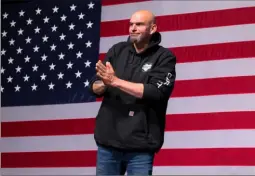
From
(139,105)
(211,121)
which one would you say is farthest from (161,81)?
(211,121)

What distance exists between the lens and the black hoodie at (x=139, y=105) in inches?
82.0

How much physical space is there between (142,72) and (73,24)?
66.9 inches

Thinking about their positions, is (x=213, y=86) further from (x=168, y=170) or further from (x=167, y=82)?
(x=167, y=82)

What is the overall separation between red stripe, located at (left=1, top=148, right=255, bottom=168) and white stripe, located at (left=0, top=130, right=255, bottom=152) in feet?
0.10

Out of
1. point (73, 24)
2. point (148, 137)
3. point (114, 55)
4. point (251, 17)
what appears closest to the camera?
point (148, 137)

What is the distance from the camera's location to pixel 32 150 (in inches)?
149

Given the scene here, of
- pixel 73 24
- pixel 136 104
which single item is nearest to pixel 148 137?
pixel 136 104

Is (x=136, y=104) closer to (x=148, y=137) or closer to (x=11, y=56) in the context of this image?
(x=148, y=137)

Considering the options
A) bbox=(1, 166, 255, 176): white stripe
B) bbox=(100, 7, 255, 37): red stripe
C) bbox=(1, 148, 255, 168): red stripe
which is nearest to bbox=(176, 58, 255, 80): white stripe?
bbox=(100, 7, 255, 37): red stripe

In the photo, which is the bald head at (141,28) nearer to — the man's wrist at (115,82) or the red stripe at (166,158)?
the man's wrist at (115,82)

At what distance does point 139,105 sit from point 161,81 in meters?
0.13

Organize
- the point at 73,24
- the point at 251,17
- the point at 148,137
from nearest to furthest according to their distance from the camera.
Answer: the point at 148,137
the point at 251,17
the point at 73,24

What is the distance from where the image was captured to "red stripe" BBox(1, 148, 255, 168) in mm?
3156

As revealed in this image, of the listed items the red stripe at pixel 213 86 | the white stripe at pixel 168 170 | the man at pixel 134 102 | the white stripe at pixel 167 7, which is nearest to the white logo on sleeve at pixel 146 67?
the man at pixel 134 102
